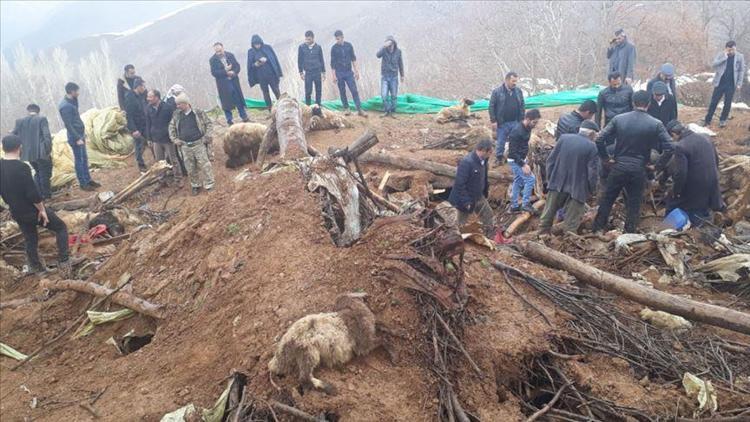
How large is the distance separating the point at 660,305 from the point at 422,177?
486 cm

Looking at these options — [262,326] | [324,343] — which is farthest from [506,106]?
[324,343]

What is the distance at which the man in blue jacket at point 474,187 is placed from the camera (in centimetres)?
599

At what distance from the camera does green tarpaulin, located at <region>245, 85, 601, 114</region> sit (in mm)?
11344

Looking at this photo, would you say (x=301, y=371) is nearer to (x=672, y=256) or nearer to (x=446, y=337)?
(x=446, y=337)

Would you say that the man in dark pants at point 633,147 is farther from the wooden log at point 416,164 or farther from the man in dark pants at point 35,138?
the man in dark pants at point 35,138

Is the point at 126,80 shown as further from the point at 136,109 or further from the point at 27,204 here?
the point at 27,204

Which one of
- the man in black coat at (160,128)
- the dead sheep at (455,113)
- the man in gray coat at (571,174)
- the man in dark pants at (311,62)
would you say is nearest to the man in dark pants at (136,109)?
the man in black coat at (160,128)

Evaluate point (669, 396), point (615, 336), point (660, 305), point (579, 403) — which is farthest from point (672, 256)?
point (579, 403)

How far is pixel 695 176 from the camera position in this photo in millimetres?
5855

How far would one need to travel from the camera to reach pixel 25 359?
4453mm

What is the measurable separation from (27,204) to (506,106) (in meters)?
7.14

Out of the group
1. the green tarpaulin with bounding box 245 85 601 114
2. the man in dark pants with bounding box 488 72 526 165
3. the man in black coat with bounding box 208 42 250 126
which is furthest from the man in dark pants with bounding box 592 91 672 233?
the man in black coat with bounding box 208 42 250 126

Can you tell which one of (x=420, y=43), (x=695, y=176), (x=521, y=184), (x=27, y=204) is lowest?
(x=521, y=184)

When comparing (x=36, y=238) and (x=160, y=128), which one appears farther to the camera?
(x=160, y=128)
